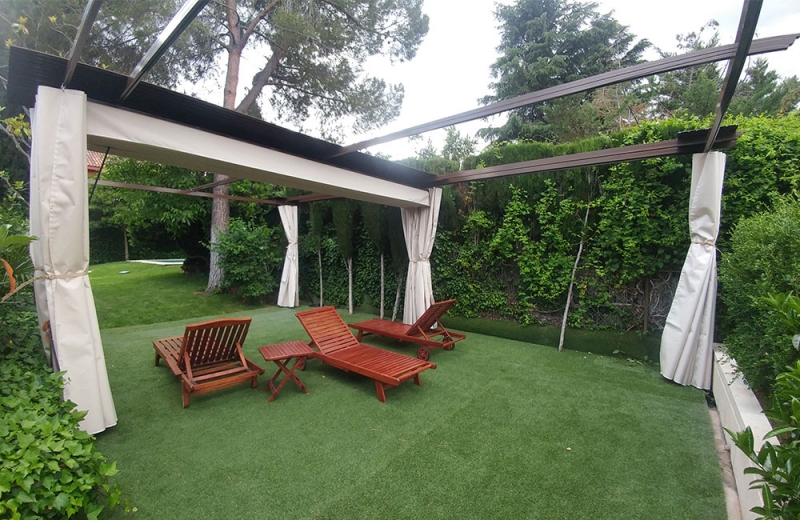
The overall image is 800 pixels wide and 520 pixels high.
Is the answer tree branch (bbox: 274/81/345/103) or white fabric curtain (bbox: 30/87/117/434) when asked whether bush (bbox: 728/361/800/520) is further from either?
tree branch (bbox: 274/81/345/103)

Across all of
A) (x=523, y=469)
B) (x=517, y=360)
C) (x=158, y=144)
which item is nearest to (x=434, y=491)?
(x=523, y=469)

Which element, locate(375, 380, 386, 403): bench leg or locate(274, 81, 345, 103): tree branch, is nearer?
locate(375, 380, 386, 403): bench leg

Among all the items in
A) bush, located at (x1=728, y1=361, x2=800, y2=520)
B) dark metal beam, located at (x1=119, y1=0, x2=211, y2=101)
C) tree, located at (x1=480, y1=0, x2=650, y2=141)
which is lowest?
bush, located at (x1=728, y1=361, x2=800, y2=520)

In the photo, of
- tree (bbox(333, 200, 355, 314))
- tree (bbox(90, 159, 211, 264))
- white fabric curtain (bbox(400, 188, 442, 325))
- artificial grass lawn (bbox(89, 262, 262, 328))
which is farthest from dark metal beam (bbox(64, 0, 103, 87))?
tree (bbox(90, 159, 211, 264))

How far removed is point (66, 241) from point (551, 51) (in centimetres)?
1814

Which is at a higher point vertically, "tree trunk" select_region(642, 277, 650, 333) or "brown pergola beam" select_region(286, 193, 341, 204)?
"brown pergola beam" select_region(286, 193, 341, 204)

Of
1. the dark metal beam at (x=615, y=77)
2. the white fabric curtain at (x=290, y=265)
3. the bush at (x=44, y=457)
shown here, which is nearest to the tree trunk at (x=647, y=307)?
the dark metal beam at (x=615, y=77)

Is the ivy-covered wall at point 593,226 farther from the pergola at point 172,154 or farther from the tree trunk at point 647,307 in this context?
the pergola at point 172,154

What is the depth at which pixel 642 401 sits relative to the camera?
3686 millimetres

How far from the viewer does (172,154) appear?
3570 mm

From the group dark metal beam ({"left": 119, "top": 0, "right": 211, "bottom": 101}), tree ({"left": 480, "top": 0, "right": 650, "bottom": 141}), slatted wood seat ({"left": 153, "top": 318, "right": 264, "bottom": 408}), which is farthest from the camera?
tree ({"left": 480, "top": 0, "right": 650, "bottom": 141})

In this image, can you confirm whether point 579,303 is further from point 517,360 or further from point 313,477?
point 313,477

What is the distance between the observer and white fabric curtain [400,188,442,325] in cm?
646

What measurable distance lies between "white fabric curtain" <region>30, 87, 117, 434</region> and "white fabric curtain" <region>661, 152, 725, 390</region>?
19.6 feet
